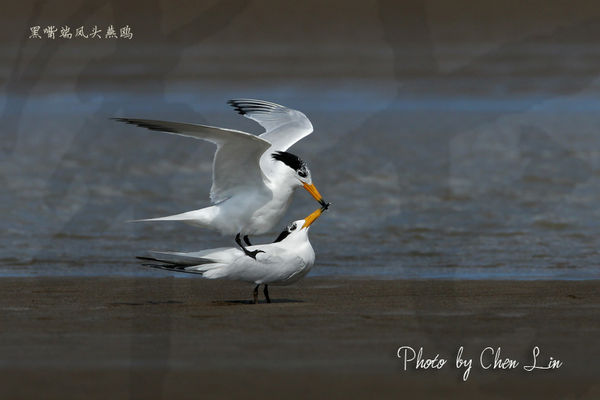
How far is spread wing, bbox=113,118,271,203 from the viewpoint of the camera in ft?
29.2

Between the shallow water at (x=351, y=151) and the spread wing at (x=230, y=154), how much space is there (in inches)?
50.0

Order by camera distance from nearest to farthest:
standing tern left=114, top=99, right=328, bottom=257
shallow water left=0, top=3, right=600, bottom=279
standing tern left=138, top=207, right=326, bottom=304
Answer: standing tern left=138, top=207, right=326, bottom=304, standing tern left=114, top=99, right=328, bottom=257, shallow water left=0, top=3, right=600, bottom=279

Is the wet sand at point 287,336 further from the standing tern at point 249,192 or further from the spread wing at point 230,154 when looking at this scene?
Result: the spread wing at point 230,154

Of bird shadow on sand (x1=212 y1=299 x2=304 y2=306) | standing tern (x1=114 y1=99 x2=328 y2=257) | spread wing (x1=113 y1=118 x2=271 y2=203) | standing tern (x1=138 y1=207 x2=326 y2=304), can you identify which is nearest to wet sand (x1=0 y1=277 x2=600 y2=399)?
bird shadow on sand (x1=212 y1=299 x2=304 y2=306)

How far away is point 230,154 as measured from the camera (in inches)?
372

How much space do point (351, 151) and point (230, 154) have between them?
7.07 metres

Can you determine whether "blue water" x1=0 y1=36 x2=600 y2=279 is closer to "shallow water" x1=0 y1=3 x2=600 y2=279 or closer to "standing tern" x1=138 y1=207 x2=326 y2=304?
"shallow water" x1=0 y1=3 x2=600 y2=279

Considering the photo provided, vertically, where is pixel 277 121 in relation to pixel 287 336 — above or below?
above

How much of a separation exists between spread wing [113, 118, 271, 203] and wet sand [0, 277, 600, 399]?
85cm

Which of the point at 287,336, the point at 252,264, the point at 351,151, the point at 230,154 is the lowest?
the point at 287,336

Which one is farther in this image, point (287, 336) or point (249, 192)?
point (249, 192)

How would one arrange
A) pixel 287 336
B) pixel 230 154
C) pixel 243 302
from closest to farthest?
pixel 287 336 < pixel 243 302 < pixel 230 154

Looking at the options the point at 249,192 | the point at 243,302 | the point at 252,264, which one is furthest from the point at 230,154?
the point at 243,302

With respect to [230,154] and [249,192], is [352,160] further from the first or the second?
[230,154]
